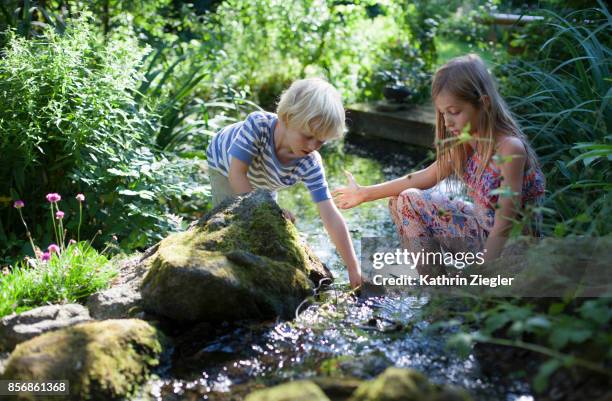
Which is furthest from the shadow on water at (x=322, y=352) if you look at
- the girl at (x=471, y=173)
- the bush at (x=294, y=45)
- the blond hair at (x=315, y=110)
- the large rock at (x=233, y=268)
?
the bush at (x=294, y=45)

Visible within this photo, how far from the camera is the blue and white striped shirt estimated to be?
310 cm

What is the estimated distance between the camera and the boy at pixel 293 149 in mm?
2918

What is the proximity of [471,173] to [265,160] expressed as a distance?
94 cm

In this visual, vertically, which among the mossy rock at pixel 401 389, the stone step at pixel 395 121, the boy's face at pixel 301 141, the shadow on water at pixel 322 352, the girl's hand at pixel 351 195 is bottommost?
the stone step at pixel 395 121

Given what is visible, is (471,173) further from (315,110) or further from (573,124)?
(573,124)

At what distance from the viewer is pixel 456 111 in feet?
9.12

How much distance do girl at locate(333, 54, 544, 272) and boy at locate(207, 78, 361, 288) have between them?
236mm

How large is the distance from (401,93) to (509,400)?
4.96 metres

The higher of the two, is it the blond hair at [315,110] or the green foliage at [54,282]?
the blond hair at [315,110]

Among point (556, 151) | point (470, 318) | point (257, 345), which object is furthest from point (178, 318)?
point (556, 151)

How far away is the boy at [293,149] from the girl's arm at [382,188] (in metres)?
0.14

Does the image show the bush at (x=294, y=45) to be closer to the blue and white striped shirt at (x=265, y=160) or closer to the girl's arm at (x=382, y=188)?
the blue and white striped shirt at (x=265, y=160)

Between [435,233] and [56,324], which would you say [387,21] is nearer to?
[435,233]

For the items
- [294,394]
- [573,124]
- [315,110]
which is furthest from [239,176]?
[573,124]
